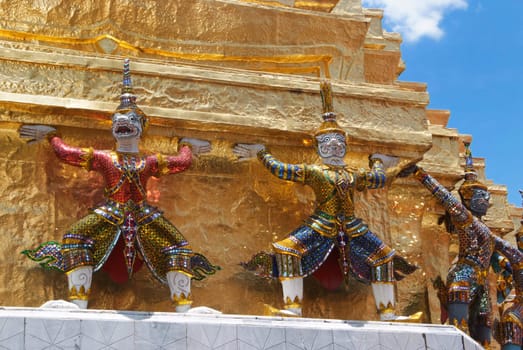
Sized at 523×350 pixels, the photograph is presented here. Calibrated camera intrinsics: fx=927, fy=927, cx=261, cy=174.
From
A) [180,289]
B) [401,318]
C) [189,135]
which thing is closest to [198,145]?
[189,135]

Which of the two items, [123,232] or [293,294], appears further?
[293,294]

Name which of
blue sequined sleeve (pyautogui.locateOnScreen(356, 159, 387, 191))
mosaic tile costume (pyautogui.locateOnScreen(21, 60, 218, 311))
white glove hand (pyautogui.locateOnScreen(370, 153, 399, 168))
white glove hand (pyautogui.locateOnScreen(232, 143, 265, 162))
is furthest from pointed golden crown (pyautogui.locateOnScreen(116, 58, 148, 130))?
white glove hand (pyautogui.locateOnScreen(370, 153, 399, 168))

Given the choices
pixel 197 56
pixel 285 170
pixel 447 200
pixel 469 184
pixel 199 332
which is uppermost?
pixel 197 56

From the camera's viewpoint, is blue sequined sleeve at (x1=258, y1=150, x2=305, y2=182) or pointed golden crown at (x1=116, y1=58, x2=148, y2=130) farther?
blue sequined sleeve at (x1=258, y1=150, x2=305, y2=182)

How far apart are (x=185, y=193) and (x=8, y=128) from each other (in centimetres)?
159

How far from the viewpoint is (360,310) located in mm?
8180

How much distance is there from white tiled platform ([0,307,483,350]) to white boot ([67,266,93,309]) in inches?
20.2

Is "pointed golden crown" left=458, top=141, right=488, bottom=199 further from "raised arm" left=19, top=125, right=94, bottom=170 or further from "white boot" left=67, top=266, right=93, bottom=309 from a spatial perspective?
"white boot" left=67, top=266, right=93, bottom=309

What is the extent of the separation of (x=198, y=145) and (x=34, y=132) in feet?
4.47

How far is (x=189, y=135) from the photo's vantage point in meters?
8.06

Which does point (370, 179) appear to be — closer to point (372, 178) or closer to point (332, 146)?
point (372, 178)

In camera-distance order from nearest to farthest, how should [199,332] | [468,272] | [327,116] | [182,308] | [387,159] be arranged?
1. [199,332]
2. [182,308]
3. [327,116]
4. [387,159]
5. [468,272]

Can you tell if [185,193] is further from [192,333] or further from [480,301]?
[480,301]

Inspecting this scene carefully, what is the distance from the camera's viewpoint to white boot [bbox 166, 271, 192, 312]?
7152 millimetres
